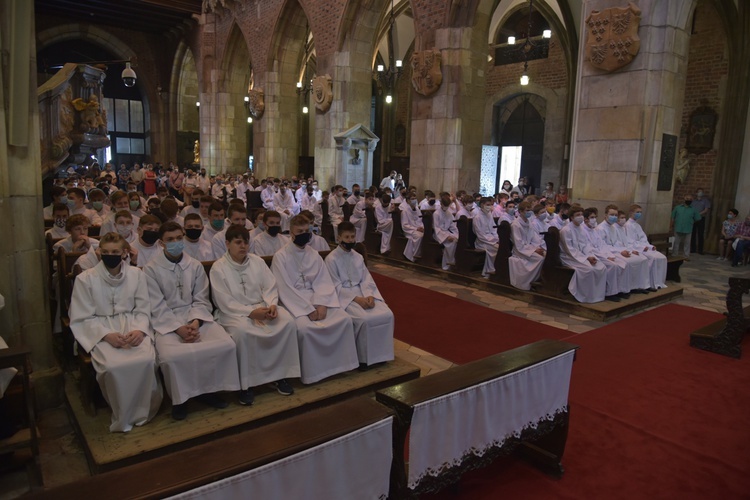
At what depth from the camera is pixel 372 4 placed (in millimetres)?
14164

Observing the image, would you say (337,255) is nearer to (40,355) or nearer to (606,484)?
(40,355)

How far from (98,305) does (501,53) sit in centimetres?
1811

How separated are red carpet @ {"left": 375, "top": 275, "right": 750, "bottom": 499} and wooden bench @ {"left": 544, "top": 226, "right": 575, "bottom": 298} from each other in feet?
3.20

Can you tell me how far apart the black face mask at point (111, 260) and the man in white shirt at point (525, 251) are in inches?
228

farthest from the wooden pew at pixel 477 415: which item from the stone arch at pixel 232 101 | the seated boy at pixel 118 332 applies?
the stone arch at pixel 232 101

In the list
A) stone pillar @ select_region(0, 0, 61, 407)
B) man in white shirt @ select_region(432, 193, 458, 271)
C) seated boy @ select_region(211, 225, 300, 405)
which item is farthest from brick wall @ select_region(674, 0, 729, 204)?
stone pillar @ select_region(0, 0, 61, 407)

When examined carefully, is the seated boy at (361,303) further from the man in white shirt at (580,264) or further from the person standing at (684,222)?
the person standing at (684,222)

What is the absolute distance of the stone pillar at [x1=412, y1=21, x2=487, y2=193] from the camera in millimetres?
11734

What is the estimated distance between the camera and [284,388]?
4191mm

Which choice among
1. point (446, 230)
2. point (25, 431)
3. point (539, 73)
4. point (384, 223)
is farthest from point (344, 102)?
point (25, 431)

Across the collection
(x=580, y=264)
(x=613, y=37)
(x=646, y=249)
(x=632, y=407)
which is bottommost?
(x=632, y=407)

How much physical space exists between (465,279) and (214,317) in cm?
522

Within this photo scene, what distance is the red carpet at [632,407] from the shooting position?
10.5ft

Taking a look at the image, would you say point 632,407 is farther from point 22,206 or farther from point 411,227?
point 411,227
